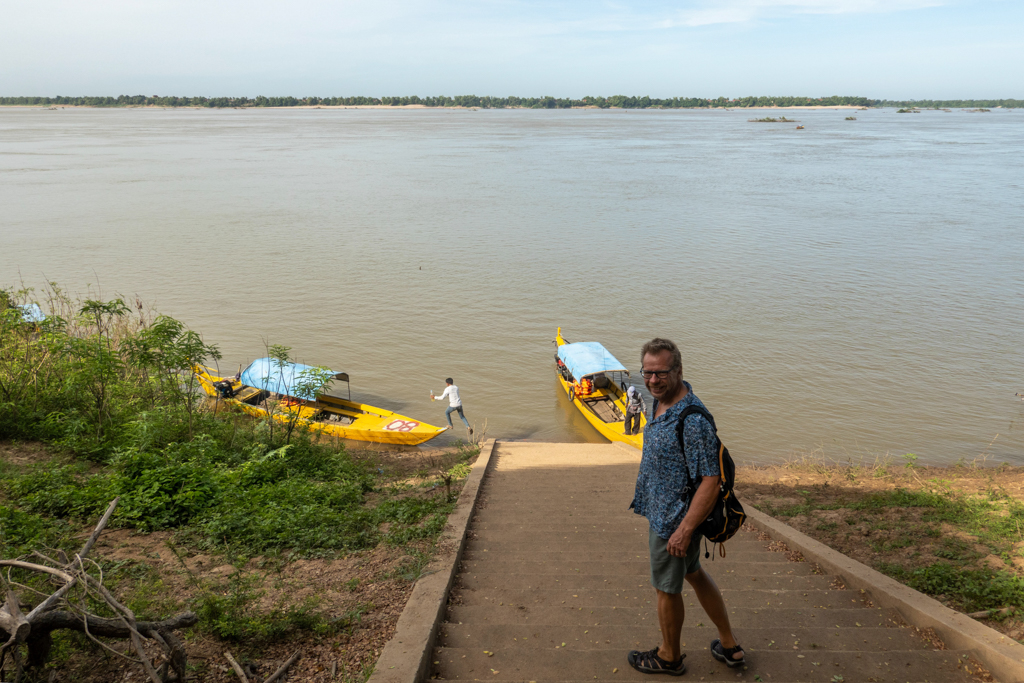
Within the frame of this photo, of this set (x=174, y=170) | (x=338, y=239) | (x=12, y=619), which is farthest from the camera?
(x=174, y=170)

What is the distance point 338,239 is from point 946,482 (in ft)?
85.0

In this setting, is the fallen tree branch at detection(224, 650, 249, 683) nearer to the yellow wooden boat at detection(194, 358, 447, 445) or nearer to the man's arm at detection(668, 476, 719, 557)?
the man's arm at detection(668, 476, 719, 557)

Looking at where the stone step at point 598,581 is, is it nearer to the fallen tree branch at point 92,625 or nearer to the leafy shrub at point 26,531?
the fallen tree branch at point 92,625

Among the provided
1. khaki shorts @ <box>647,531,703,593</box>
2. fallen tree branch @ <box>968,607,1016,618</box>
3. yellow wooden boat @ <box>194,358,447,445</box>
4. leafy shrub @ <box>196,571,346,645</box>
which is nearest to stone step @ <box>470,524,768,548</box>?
fallen tree branch @ <box>968,607,1016,618</box>

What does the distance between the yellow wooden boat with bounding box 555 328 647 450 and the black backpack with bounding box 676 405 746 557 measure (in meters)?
10.7

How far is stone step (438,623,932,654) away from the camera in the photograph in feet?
13.4

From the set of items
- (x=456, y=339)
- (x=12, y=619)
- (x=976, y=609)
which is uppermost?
(x=12, y=619)

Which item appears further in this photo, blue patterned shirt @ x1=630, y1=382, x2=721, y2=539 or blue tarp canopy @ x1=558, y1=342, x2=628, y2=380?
blue tarp canopy @ x1=558, y1=342, x2=628, y2=380

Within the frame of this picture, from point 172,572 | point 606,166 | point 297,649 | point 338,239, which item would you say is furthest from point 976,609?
point 606,166

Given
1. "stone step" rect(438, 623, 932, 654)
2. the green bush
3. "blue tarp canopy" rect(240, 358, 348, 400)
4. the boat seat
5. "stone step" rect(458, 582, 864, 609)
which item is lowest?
the boat seat

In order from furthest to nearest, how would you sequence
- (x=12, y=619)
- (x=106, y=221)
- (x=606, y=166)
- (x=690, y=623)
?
1. (x=606, y=166)
2. (x=106, y=221)
3. (x=690, y=623)
4. (x=12, y=619)

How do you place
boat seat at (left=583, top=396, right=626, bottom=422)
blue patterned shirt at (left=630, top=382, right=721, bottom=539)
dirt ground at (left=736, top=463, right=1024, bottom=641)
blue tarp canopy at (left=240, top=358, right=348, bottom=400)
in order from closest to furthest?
1. blue patterned shirt at (left=630, top=382, right=721, bottom=539)
2. dirt ground at (left=736, top=463, right=1024, bottom=641)
3. blue tarp canopy at (left=240, top=358, right=348, bottom=400)
4. boat seat at (left=583, top=396, right=626, bottom=422)

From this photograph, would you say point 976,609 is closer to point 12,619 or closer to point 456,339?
point 12,619

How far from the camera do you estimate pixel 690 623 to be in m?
4.42
